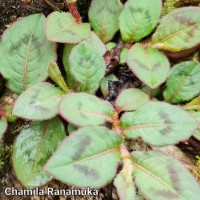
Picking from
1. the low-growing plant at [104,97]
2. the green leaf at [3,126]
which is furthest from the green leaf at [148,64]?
the green leaf at [3,126]

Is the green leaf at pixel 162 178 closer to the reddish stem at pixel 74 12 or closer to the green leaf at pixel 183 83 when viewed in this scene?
the green leaf at pixel 183 83

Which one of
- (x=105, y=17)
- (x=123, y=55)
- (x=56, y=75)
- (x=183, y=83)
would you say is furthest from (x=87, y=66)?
(x=183, y=83)

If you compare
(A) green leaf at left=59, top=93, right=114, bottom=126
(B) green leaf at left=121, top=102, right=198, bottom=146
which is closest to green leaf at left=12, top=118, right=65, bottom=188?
(A) green leaf at left=59, top=93, right=114, bottom=126

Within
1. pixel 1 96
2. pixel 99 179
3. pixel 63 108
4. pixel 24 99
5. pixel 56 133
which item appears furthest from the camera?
pixel 1 96

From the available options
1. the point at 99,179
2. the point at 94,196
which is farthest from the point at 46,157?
the point at 99,179

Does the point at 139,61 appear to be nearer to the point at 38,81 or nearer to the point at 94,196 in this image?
the point at 38,81
